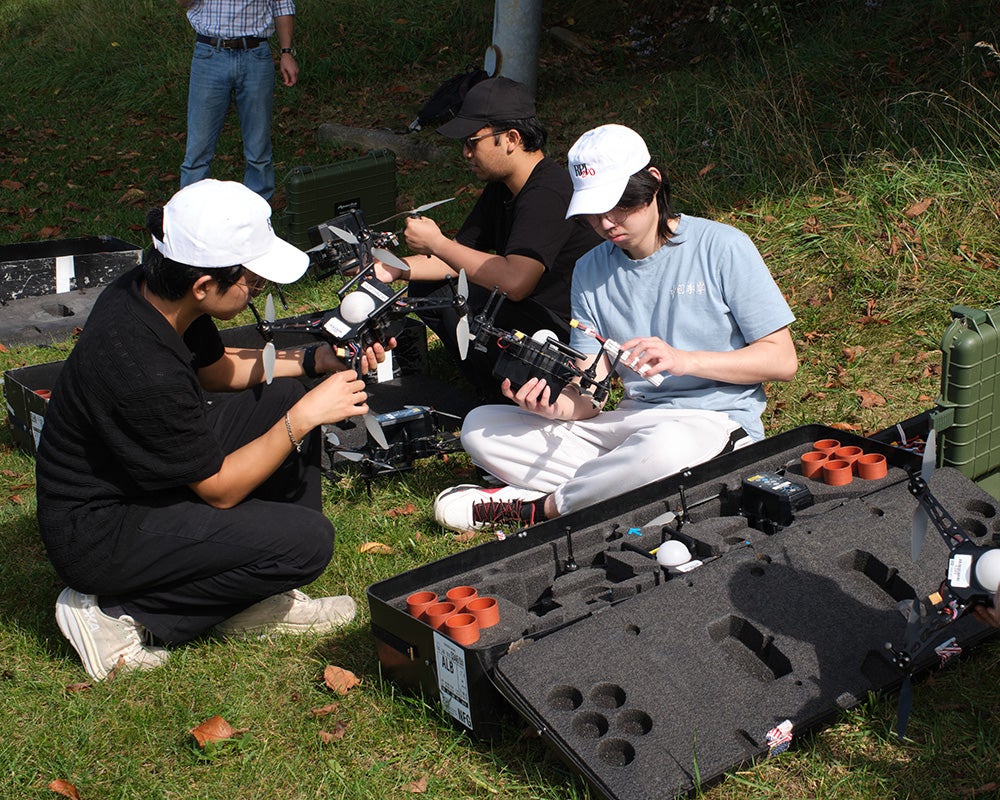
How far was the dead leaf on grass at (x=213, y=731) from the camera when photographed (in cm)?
301

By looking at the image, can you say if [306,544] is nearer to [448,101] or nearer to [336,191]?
[448,101]

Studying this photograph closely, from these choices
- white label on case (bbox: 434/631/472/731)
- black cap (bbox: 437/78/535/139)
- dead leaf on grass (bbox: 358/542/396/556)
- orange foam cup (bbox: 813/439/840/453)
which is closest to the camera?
white label on case (bbox: 434/631/472/731)

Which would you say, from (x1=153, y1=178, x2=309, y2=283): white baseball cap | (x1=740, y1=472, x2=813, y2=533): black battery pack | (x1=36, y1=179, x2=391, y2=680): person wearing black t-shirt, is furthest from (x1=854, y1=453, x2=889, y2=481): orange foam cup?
(x1=153, y1=178, x2=309, y2=283): white baseball cap

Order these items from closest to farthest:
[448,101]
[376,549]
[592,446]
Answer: [376,549], [592,446], [448,101]

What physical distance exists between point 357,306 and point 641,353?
917 mm

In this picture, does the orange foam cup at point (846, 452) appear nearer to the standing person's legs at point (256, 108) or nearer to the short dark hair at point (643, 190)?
the short dark hair at point (643, 190)

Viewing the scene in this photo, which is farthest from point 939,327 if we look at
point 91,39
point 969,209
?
point 91,39

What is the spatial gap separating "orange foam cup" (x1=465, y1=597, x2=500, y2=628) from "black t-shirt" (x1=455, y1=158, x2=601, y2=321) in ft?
5.92

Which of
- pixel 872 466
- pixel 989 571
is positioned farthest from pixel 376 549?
pixel 989 571

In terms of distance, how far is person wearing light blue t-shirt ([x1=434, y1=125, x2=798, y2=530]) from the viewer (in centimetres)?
356

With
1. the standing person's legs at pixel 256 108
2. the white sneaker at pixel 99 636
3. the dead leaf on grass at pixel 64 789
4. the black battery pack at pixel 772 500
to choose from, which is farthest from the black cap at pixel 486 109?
the standing person's legs at pixel 256 108

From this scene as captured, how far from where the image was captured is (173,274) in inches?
122

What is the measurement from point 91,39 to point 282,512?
11186mm

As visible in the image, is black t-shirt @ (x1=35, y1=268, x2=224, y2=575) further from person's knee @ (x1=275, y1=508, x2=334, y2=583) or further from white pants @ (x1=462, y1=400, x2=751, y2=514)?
white pants @ (x1=462, y1=400, x2=751, y2=514)
